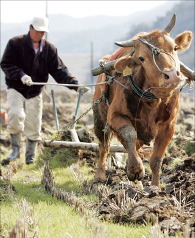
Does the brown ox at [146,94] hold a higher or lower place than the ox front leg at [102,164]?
higher

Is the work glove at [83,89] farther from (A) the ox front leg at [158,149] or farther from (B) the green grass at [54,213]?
(A) the ox front leg at [158,149]

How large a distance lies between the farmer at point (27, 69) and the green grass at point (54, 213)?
2.85ft

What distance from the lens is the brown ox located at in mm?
5695

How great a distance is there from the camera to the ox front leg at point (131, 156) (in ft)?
19.0

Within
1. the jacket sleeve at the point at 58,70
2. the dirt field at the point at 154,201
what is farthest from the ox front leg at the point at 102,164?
the jacket sleeve at the point at 58,70

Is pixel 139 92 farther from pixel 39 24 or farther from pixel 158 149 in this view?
pixel 39 24

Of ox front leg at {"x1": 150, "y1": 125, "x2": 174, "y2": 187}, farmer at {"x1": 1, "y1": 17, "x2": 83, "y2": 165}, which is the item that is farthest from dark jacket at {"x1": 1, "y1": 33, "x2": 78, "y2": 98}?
ox front leg at {"x1": 150, "y1": 125, "x2": 174, "y2": 187}

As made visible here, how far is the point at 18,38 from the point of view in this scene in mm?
9039

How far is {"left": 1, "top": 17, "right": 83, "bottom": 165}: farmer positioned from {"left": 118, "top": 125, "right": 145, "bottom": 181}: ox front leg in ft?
8.97

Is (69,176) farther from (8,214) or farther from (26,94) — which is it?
(8,214)

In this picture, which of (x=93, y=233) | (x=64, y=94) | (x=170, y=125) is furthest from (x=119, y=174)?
(x=64, y=94)

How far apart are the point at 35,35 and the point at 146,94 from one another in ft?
10.9

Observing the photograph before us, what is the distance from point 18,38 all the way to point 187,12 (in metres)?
186

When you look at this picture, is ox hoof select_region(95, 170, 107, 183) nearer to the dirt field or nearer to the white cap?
the dirt field
